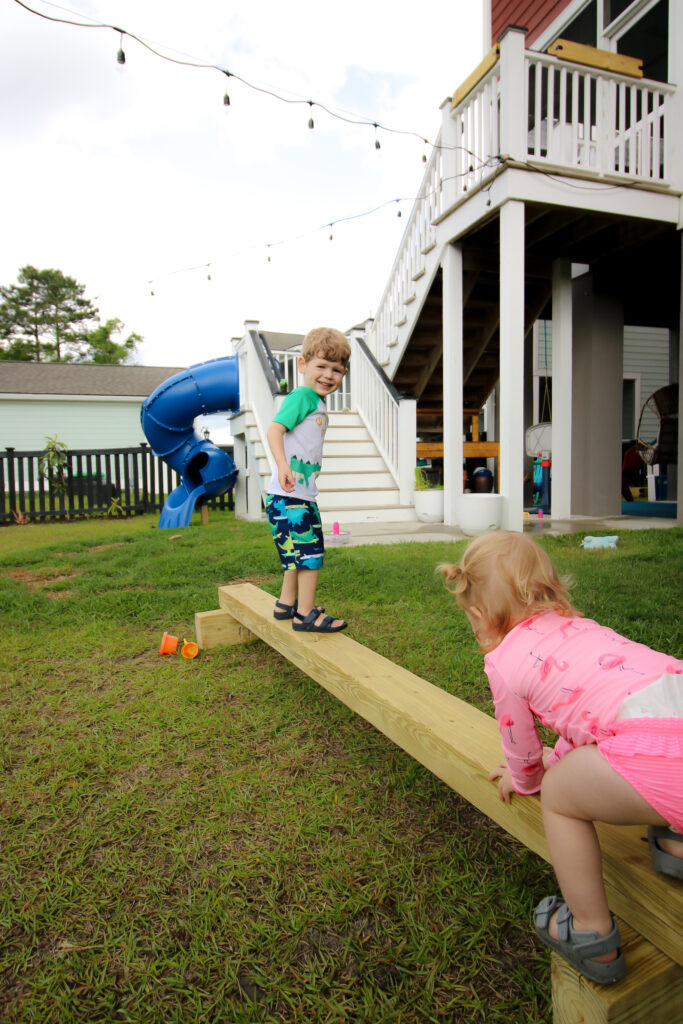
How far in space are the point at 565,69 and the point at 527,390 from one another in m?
6.77

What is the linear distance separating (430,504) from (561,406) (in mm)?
2094

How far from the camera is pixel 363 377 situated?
9016 mm

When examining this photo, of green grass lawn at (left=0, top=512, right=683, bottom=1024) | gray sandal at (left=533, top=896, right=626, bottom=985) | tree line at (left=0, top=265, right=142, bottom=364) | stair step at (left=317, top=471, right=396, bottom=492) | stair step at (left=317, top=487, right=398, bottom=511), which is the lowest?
green grass lawn at (left=0, top=512, right=683, bottom=1024)

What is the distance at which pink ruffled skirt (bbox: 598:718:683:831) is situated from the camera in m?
0.80

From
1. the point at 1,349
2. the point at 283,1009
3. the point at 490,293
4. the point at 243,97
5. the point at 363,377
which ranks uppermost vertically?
the point at 1,349

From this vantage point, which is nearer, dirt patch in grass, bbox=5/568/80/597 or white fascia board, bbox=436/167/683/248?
dirt patch in grass, bbox=5/568/80/597

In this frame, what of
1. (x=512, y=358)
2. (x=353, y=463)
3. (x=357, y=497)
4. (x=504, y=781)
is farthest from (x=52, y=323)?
(x=504, y=781)

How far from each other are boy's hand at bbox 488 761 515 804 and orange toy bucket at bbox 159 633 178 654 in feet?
6.58

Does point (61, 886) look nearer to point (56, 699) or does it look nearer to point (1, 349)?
point (56, 699)

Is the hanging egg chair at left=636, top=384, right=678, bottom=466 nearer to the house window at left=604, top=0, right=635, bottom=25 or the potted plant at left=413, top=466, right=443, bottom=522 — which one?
the potted plant at left=413, top=466, right=443, bottom=522

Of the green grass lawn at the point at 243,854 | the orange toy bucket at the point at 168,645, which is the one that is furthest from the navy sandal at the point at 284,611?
the orange toy bucket at the point at 168,645

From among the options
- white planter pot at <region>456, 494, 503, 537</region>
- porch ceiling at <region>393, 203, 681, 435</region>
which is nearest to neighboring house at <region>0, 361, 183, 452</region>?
porch ceiling at <region>393, 203, 681, 435</region>

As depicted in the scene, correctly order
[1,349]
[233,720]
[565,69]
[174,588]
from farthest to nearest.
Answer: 1. [1,349]
2. [565,69]
3. [174,588]
4. [233,720]

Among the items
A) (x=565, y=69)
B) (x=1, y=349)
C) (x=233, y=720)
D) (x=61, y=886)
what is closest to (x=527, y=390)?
(x=565, y=69)
